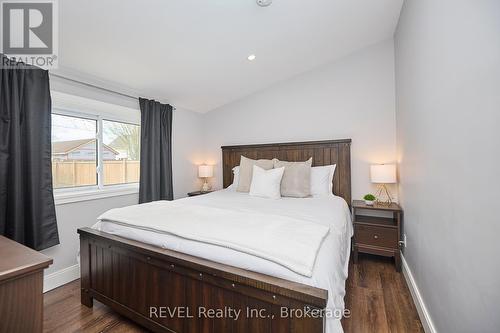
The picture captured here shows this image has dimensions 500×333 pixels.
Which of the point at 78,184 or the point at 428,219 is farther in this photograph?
the point at 78,184

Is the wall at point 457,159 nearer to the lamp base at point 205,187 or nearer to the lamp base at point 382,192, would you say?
the lamp base at point 382,192

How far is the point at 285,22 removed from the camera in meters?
2.21

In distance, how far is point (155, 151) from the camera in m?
3.16

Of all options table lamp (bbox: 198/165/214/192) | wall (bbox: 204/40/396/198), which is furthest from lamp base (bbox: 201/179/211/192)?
wall (bbox: 204/40/396/198)

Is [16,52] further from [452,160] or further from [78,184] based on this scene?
[452,160]

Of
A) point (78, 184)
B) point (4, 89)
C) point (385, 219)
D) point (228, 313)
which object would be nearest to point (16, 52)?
point (4, 89)

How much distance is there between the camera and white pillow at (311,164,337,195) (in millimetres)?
2877

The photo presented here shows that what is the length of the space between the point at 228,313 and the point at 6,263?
992mm

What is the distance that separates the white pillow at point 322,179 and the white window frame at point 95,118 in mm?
2378

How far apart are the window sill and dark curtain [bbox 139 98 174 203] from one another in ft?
0.65

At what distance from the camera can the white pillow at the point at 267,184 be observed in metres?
2.73

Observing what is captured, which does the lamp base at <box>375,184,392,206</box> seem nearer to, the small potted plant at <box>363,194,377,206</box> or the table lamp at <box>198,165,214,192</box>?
the small potted plant at <box>363,194,377,206</box>

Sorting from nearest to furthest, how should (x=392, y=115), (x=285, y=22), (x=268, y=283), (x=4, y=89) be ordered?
1. (x=268, y=283)
2. (x=4, y=89)
3. (x=285, y=22)
4. (x=392, y=115)

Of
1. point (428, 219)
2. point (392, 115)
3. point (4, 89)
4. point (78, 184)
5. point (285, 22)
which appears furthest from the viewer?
point (392, 115)
